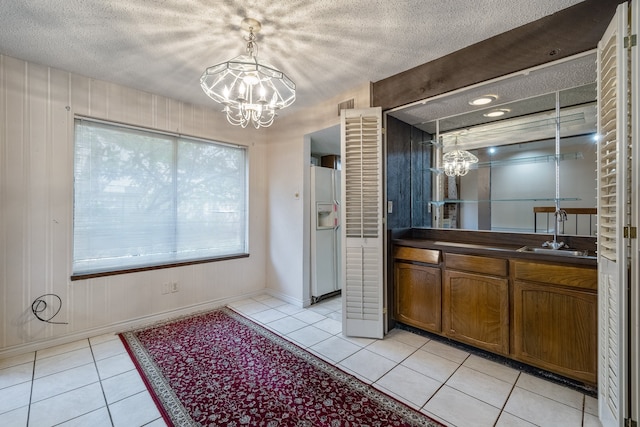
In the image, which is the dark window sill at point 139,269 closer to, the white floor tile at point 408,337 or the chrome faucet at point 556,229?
the white floor tile at point 408,337

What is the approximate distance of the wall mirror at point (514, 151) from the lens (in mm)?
2291

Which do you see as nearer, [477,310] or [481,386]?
[481,386]

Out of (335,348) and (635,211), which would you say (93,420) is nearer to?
(335,348)

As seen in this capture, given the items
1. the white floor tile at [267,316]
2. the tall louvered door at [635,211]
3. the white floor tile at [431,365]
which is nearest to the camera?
the tall louvered door at [635,211]

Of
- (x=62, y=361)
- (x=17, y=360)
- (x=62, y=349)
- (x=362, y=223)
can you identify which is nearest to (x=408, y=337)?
(x=362, y=223)

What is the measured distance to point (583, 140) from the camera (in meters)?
2.34

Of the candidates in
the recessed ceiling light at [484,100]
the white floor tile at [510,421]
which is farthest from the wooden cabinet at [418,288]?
the recessed ceiling light at [484,100]

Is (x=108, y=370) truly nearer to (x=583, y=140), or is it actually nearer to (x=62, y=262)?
(x=62, y=262)

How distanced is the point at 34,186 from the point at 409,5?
10.9 ft

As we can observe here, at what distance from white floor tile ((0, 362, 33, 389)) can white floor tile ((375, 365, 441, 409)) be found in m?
2.59

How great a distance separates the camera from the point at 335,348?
2531 mm

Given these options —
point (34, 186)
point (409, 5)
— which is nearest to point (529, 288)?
point (409, 5)

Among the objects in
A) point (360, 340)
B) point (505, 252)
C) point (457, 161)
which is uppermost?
point (457, 161)

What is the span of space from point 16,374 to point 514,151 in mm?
4615
